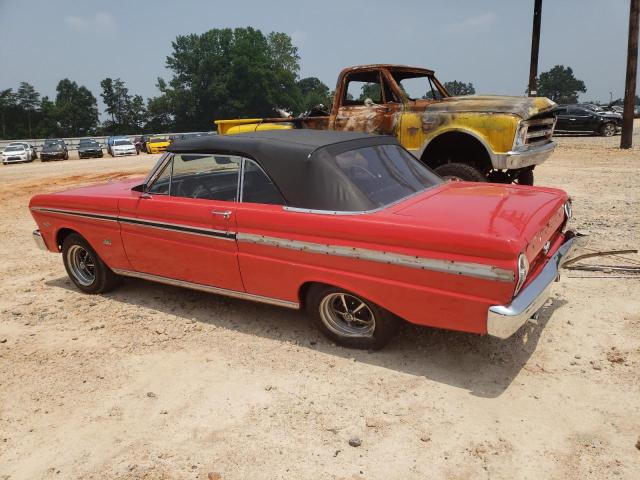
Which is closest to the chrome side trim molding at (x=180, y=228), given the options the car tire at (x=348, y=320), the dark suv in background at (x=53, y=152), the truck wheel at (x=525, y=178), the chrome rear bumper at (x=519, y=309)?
the car tire at (x=348, y=320)

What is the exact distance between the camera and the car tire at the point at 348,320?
342 centimetres

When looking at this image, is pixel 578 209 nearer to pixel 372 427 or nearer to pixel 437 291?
pixel 437 291

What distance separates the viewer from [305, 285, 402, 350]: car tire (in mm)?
3424

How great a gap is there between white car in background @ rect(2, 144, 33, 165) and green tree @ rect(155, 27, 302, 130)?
63.8 m

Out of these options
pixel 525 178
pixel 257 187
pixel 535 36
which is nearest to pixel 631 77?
pixel 535 36

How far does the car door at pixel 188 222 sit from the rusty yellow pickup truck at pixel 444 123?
3.57 metres

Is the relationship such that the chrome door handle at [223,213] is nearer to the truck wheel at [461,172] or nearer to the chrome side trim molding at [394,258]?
the chrome side trim molding at [394,258]

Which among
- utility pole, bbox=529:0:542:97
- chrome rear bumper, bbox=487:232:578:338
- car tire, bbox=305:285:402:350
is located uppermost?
utility pole, bbox=529:0:542:97

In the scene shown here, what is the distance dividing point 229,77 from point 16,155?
70.7 meters

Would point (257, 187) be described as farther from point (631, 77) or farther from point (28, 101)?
point (28, 101)

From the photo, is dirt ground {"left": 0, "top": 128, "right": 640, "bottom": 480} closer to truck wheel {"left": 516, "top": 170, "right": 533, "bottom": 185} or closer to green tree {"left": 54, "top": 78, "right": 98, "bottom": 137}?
truck wheel {"left": 516, "top": 170, "right": 533, "bottom": 185}

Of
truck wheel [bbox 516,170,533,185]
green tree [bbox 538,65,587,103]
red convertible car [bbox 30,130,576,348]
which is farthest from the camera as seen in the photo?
green tree [bbox 538,65,587,103]

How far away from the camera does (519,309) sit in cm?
283

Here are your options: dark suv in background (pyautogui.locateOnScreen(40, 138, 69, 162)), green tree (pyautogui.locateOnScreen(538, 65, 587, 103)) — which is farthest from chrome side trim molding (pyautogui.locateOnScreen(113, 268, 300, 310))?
green tree (pyautogui.locateOnScreen(538, 65, 587, 103))
